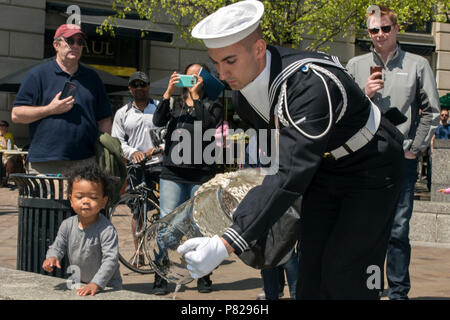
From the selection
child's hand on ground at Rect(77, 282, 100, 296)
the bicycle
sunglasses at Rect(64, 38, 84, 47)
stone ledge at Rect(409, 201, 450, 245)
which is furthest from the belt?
stone ledge at Rect(409, 201, 450, 245)

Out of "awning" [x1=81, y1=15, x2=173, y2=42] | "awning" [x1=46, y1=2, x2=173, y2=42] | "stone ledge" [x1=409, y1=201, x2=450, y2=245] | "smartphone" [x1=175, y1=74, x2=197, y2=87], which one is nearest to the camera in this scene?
"smartphone" [x1=175, y1=74, x2=197, y2=87]

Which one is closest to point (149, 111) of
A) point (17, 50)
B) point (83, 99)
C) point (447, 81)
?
point (83, 99)

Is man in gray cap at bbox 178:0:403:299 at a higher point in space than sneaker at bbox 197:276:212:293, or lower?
higher

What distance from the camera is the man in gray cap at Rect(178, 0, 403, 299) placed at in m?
2.62

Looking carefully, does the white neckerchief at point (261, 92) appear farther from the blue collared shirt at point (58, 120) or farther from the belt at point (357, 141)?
the blue collared shirt at point (58, 120)

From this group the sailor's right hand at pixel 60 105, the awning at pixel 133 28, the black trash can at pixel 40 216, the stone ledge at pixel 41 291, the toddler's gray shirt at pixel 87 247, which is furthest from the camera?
the awning at pixel 133 28

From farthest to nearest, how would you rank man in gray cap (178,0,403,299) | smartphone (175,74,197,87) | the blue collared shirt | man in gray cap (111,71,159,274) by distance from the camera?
1. man in gray cap (111,71,159,274)
2. smartphone (175,74,197,87)
3. the blue collared shirt
4. man in gray cap (178,0,403,299)

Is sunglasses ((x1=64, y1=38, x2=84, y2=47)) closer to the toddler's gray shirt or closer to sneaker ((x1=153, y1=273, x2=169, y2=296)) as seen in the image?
the toddler's gray shirt

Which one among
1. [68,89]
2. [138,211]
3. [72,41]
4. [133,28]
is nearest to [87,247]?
[68,89]

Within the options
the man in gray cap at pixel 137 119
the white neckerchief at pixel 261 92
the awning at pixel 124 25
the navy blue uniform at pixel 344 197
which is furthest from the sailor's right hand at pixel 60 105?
the awning at pixel 124 25

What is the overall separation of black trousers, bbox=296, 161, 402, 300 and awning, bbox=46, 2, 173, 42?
53.1 feet

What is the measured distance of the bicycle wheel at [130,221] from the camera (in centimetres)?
690

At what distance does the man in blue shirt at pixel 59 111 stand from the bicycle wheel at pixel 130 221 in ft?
5.33
